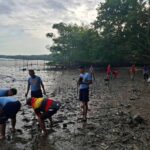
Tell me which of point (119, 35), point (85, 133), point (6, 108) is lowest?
point (85, 133)

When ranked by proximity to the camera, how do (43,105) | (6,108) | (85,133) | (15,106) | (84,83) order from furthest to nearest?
(84,83) → (85,133) → (43,105) → (15,106) → (6,108)

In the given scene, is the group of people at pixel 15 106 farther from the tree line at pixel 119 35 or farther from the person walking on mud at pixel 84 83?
the tree line at pixel 119 35

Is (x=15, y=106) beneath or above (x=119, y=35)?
beneath

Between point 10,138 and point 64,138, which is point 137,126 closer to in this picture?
point 64,138

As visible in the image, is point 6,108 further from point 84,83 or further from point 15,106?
point 84,83

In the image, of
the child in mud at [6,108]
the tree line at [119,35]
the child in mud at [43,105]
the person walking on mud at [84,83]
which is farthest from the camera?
the tree line at [119,35]

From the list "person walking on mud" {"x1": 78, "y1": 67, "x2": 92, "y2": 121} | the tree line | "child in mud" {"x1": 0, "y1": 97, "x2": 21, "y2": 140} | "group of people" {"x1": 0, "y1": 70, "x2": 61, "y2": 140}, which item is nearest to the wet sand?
"group of people" {"x1": 0, "y1": 70, "x2": 61, "y2": 140}

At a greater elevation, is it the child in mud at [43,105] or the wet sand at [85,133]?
the child in mud at [43,105]

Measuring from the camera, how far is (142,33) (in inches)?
2488

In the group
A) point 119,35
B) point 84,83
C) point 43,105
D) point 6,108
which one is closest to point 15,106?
point 6,108

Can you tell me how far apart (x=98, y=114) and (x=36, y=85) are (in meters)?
3.11

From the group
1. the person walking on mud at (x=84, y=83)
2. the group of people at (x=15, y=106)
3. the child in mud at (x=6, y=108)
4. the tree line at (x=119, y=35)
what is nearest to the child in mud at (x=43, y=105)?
the group of people at (x=15, y=106)

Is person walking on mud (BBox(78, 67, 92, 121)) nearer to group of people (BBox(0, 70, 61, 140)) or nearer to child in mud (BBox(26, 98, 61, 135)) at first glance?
group of people (BBox(0, 70, 61, 140))

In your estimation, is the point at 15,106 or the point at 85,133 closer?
the point at 15,106
